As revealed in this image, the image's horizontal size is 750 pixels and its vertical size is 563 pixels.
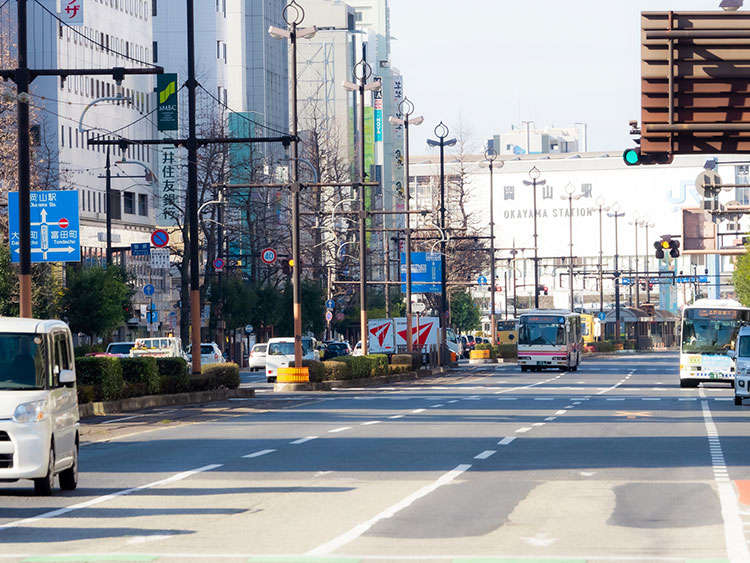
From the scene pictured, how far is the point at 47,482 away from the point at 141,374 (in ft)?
69.9

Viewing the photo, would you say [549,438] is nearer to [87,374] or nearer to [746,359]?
[87,374]

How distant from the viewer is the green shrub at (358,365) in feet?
177

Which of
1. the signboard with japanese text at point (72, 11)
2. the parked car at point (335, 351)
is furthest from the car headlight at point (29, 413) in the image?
the signboard with japanese text at point (72, 11)

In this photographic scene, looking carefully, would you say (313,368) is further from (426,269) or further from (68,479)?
(426,269)

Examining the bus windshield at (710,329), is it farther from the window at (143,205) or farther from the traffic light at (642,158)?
the window at (143,205)

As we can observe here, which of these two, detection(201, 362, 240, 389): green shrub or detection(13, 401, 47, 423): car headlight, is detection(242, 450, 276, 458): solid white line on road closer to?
detection(13, 401, 47, 423): car headlight

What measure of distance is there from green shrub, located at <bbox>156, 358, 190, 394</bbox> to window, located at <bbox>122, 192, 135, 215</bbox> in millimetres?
65027

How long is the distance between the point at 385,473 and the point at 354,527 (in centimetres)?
575

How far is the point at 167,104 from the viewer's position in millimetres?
45969

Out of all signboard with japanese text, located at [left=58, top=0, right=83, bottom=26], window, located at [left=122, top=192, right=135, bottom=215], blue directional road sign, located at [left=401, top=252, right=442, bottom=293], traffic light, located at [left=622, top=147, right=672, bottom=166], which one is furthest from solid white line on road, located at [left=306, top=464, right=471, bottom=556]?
window, located at [left=122, top=192, right=135, bottom=215]

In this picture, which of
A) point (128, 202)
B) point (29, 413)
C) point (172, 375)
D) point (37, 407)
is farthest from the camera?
point (128, 202)

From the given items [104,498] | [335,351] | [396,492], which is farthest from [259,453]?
[335,351]

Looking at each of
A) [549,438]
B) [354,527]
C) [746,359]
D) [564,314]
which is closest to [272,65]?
[564,314]

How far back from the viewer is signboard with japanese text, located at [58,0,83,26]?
322 feet
